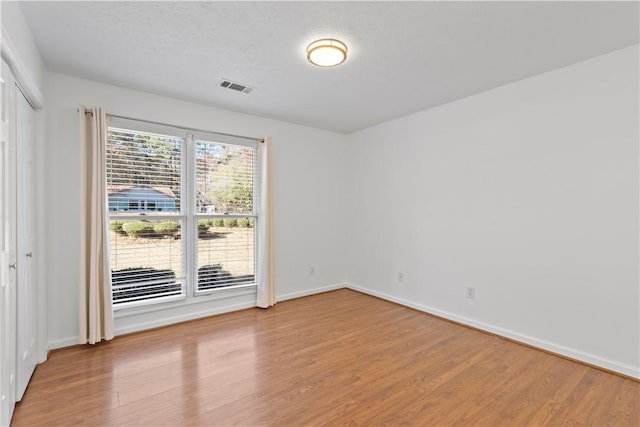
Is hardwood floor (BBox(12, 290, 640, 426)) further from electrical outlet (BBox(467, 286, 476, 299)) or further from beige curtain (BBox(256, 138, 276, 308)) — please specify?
beige curtain (BBox(256, 138, 276, 308))

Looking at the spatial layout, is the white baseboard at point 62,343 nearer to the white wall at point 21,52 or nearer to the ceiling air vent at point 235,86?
the white wall at point 21,52

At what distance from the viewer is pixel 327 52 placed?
239cm

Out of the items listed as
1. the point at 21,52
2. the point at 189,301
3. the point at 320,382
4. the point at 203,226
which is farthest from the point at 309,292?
the point at 21,52

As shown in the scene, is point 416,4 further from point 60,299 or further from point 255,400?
point 60,299

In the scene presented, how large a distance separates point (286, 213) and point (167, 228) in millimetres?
1581

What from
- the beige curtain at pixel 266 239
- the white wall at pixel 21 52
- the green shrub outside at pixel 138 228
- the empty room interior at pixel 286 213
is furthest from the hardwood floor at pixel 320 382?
the white wall at pixel 21 52

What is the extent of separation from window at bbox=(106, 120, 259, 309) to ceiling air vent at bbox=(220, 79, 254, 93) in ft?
2.67

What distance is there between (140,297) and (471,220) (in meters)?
3.70

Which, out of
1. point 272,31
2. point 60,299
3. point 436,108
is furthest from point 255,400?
point 436,108

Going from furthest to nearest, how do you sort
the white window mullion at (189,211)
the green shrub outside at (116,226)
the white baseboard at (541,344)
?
the white window mullion at (189,211)
the green shrub outside at (116,226)
the white baseboard at (541,344)

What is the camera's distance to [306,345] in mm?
2977

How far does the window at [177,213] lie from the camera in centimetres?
324

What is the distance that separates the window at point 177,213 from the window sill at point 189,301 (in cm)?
4

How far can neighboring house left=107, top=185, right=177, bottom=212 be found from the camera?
10.5 feet
